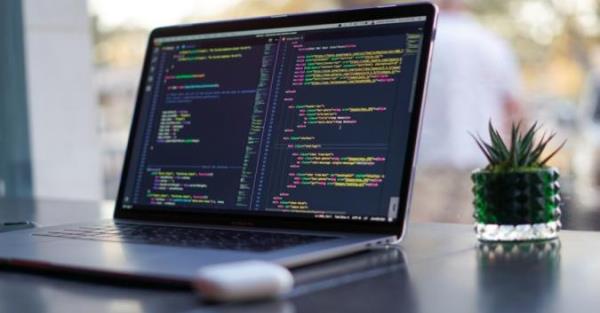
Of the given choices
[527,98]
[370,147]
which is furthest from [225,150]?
[527,98]

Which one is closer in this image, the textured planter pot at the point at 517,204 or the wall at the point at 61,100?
the textured planter pot at the point at 517,204

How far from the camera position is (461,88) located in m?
3.46

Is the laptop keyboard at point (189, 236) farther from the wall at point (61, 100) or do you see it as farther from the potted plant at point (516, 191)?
the wall at point (61, 100)

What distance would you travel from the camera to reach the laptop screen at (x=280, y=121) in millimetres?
993

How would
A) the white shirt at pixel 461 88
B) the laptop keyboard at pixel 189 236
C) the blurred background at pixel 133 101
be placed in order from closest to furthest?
the laptop keyboard at pixel 189 236
the blurred background at pixel 133 101
the white shirt at pixel 461 88

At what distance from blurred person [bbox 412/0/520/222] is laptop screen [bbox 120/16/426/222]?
228 centimetres

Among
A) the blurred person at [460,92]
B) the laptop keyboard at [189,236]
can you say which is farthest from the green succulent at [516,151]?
the blurred person at [460,92]

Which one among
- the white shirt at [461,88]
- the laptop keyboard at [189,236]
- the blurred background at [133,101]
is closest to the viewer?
the laptop keyboard at [189,236]

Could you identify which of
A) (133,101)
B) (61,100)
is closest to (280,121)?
(133,101)

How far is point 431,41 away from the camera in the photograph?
99 cm

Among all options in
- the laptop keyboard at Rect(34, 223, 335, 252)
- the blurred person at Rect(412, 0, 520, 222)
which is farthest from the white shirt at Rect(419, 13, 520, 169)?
the laptop keyboard at Rect(34, 223, 335, 252)

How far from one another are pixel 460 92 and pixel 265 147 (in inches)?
97.5

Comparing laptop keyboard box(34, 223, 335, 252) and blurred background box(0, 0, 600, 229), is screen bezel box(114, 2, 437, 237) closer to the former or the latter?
laptop keyboard box(34, 223, 335, 252)

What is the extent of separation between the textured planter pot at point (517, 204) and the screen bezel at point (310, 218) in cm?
8
